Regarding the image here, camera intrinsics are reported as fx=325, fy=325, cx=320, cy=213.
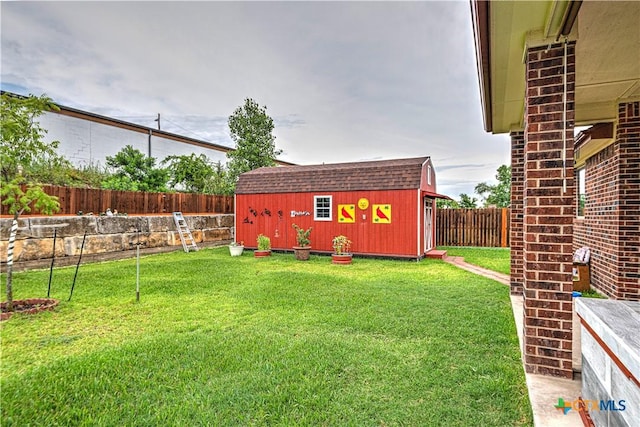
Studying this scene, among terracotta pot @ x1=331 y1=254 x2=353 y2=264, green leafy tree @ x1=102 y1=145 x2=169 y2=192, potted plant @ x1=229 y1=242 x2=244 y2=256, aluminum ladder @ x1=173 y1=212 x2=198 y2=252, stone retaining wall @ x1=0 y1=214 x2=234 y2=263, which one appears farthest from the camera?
green leafy tree @ x1=102 y1=145 x2=169 y2=192

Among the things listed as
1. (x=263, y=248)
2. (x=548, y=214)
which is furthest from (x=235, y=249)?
(x=548, y=214)

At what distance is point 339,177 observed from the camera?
1138 cm

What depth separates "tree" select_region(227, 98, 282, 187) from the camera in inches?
689

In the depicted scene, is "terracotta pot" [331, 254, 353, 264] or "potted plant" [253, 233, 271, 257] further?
"potted plant" [253, 233, 271, 257]

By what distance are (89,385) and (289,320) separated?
2.18 meters

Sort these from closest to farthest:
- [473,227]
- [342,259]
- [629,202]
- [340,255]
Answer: [629,202] < [342,259] < [340,255] < [473,227]

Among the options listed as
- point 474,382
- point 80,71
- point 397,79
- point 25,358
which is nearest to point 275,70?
point 397,79

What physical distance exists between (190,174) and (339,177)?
929cm

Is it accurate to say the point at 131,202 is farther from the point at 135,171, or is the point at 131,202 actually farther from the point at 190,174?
the point at 190,174

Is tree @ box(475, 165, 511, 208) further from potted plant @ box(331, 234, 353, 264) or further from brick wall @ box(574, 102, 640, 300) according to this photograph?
brick wall @ box(574, 102, 640, 300)

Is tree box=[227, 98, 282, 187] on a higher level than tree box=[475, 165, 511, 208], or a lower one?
higher

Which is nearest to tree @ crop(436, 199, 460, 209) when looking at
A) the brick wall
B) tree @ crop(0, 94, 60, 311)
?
the brick wall

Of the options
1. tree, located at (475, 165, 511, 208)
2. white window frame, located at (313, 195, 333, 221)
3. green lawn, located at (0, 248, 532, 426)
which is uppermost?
tree, located at (475, 165, 511, 208)

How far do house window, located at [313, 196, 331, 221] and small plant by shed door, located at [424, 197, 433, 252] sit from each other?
10.6ft
